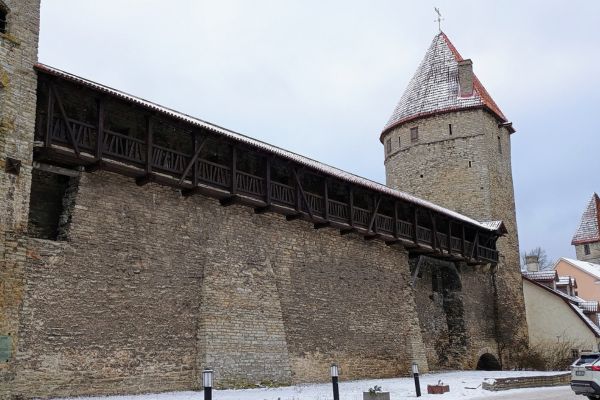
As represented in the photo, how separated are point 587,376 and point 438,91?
866 inches

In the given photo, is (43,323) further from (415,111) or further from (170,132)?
(415,111)

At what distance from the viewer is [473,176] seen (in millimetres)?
30688

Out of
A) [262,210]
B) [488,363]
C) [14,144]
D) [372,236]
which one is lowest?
[488,363]

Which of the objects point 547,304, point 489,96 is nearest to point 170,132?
point 489,96

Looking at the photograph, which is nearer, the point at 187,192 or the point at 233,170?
the point at 187,192

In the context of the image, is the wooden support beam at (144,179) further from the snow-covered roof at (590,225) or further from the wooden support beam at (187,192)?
the snow-covered roof at (590,225)

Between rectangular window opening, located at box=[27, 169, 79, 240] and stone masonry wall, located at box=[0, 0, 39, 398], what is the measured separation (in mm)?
867

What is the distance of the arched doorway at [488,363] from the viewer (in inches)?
1112

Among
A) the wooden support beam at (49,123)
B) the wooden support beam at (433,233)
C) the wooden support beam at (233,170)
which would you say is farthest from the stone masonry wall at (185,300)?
the wooden support beam at (433,233)

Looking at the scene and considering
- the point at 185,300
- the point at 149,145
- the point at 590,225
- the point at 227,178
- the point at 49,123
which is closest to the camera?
the point at 49,123

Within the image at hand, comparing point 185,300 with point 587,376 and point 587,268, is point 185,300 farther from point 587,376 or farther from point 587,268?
point 587,268

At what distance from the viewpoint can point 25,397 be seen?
12.2 meters

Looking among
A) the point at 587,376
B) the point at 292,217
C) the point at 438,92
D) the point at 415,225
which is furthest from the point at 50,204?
the point at 438,92

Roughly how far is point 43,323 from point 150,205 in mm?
3709
